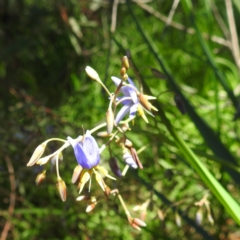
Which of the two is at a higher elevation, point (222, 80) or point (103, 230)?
point (222, 80)

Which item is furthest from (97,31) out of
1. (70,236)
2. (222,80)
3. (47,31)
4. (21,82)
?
(222,80)

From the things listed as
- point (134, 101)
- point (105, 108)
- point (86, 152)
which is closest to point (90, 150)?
point (86, 152)

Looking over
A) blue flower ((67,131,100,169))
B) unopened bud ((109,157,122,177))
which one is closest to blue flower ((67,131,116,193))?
blue flower ((67,131,100,169))

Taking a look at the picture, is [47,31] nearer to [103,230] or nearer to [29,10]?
[29,10]

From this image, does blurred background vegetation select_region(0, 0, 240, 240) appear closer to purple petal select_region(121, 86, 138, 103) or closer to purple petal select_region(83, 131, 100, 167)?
purple petal select_region(121, 86, 138, 103)

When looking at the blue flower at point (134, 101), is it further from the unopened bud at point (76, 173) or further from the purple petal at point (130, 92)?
the unopened bud at point (76, 173)

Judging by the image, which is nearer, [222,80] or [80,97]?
[222,80]

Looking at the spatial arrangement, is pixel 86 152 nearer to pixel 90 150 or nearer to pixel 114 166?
pixel 90 150
